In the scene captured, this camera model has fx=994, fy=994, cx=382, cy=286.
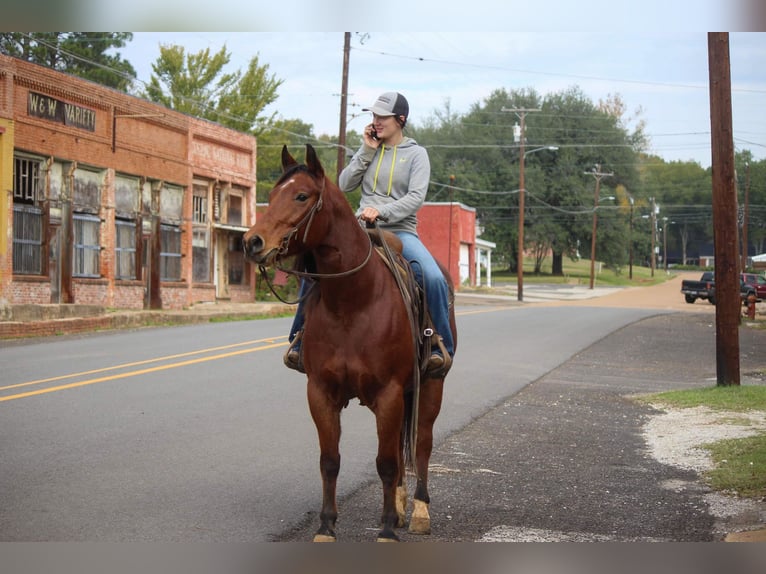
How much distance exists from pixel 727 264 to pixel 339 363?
9897mm

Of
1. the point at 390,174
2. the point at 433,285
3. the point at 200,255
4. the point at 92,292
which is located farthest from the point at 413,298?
the point at 200,255

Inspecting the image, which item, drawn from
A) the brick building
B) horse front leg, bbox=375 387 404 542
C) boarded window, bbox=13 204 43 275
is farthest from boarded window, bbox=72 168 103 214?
horse front leg, bbox=375 387 404 542

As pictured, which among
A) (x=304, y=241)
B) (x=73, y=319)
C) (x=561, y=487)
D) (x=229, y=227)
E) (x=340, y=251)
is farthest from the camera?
(x=229, y=227)

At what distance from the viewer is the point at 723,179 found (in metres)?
14.2

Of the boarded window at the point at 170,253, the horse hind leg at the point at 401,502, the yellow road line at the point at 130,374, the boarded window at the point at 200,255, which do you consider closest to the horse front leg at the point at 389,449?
the horse hind leg at the point at 401,502

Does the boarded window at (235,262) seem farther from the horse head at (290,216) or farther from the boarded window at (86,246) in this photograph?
the horse head at (290,216)

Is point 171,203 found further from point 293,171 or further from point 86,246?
point 293,171

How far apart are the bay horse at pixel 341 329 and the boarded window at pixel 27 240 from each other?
23.5 m

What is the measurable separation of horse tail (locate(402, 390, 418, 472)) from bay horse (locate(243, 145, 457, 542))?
1.60 feet

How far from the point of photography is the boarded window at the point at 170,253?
1423 inches

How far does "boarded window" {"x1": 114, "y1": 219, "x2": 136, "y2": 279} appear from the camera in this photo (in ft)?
109

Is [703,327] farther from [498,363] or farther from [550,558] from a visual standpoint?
[550,558]

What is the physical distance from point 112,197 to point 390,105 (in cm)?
2717

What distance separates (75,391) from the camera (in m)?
12.6
